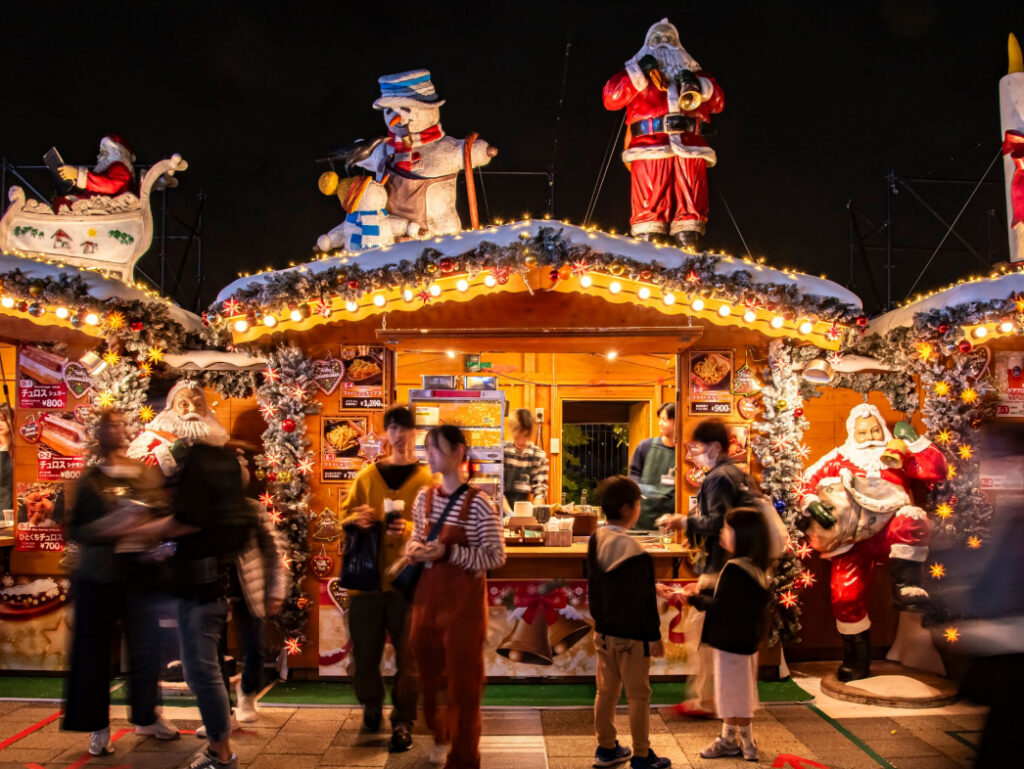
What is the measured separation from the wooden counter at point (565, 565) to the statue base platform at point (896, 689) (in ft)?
4.61

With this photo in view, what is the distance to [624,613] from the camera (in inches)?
181

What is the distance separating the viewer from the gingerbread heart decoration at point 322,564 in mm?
6895

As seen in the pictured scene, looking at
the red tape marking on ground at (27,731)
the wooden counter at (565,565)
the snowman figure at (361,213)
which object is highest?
the snowman figure at (361,213)

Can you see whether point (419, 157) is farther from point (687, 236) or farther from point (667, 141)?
point (687, 236)

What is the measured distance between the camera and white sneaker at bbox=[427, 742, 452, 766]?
16.0 feet

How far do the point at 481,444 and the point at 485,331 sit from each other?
3.77ft

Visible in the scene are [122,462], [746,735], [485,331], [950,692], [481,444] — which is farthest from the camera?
[481,444]

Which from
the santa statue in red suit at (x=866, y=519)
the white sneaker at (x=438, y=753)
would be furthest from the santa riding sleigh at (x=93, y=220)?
the santa statue in red suit at (x=866, y=519)

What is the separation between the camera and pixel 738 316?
6.50 m

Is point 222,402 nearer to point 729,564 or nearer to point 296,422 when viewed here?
point 296,422

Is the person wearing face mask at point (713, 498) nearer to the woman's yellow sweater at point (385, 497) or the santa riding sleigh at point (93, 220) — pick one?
the woman's yellow sweater at point (385, 497)

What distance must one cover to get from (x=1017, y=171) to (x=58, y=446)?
29.4 feet

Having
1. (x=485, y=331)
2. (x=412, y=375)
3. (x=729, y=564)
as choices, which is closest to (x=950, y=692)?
(x=729, y=564)

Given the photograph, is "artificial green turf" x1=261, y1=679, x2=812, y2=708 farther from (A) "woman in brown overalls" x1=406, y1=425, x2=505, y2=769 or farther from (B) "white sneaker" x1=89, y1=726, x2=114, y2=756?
(A) "woman in brown overalls" x1=406, y1=425, x2=505, y2=769
